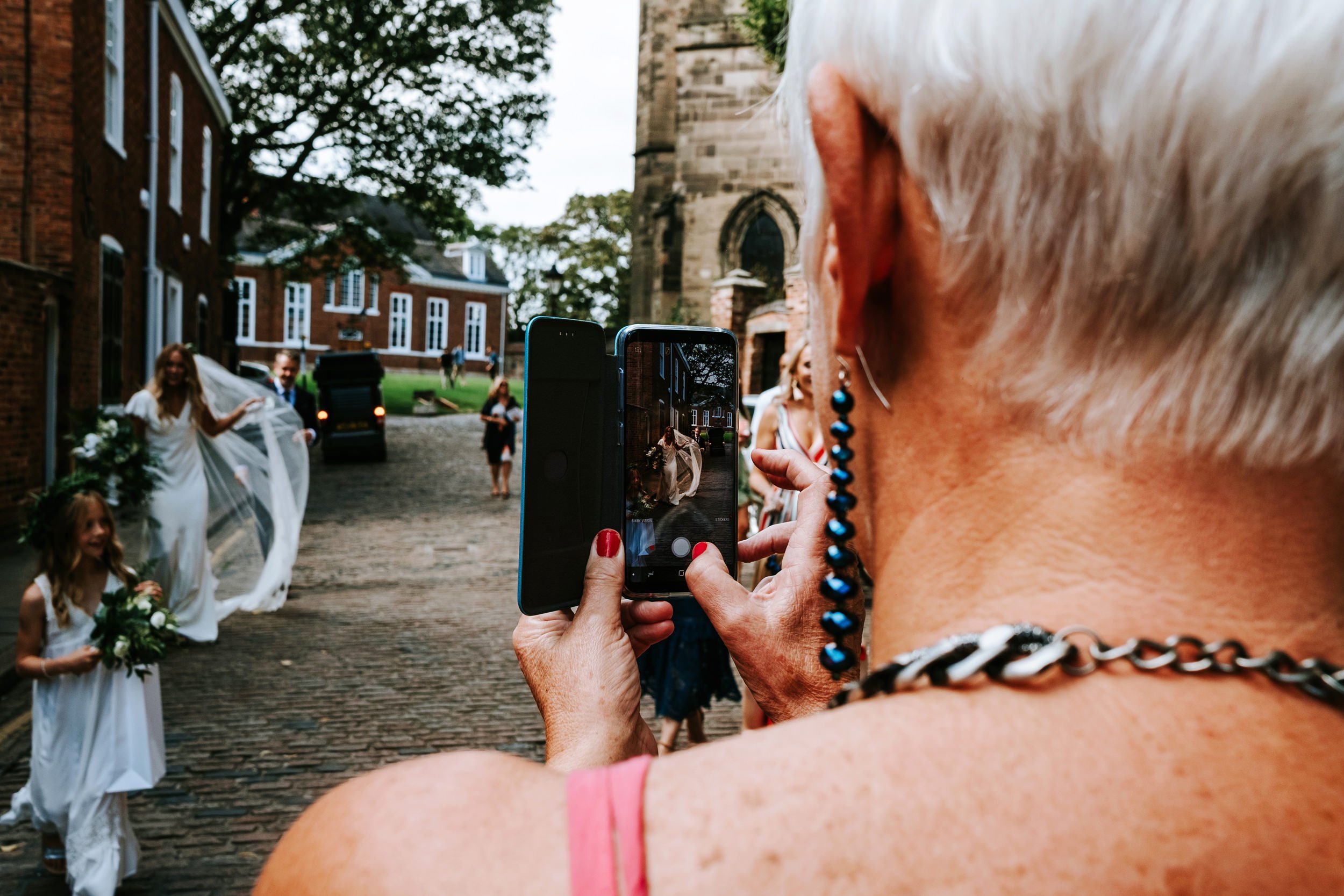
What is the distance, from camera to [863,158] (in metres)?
0.84

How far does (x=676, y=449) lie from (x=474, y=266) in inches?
2583

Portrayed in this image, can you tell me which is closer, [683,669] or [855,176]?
[855,176]

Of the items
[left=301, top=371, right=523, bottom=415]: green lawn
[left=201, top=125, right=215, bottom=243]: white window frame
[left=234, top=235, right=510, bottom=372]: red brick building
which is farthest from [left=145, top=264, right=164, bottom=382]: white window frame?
[left=234, top=235, right=510, bottom=372]: red brick building

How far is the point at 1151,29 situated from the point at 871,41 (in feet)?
0.65

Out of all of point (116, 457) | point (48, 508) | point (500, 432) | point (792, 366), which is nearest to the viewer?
point (48, 508)

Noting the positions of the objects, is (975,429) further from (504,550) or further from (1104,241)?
(504,550)

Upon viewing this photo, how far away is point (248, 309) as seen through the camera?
183 ft

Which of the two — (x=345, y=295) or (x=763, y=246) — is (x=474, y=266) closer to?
(x=345, y=295)

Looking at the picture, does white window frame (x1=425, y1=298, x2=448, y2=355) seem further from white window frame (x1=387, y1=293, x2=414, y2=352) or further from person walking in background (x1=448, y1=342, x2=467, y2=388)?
person walking in background (x1=448, y1=342, x2=467, y2=388)

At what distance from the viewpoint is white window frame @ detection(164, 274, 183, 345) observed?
2019 cm

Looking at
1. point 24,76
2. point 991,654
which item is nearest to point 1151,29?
point 991,654

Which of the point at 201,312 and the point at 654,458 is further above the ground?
the point at 201,312

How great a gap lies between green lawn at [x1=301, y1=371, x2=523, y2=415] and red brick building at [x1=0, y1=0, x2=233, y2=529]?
13.2 metres

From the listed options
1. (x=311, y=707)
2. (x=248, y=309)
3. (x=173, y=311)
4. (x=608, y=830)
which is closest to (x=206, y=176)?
(x=173, y=311)
